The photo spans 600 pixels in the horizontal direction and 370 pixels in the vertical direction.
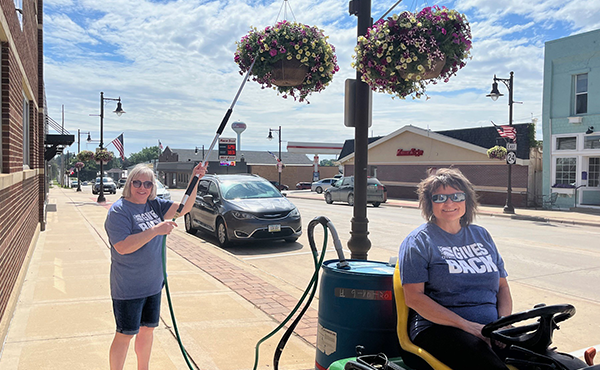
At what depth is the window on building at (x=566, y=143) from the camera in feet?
73.3

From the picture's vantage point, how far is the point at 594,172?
22109 millimetres

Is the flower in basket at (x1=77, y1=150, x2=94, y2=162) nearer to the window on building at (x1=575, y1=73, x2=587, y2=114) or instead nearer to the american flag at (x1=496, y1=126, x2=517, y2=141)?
the american flag at (x1=496, y1=126, x2=517, y2=141)

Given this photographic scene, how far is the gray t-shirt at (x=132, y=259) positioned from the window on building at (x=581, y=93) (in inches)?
926

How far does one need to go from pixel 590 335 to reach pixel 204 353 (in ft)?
13.3

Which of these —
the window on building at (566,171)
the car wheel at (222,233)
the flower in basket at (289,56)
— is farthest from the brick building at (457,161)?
the flower in basket at (289,56)

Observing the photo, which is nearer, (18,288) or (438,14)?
(438,14)

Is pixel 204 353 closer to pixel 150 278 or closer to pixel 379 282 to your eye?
pixel 150 278

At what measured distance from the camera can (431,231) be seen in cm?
285

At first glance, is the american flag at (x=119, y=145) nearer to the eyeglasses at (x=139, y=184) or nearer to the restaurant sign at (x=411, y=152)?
the restaurant sign at (x=411, y=152)

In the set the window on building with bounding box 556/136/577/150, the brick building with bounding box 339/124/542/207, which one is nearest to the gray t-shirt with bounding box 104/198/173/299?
the window on building with bounding box 556/136/577/150

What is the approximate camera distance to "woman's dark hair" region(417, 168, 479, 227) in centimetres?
296

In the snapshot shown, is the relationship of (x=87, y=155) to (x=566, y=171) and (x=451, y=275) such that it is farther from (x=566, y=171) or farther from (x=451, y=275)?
(x=451, y=275)

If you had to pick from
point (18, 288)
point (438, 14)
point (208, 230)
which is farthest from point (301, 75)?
point (208, 230)

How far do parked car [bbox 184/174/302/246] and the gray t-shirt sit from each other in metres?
6.94
